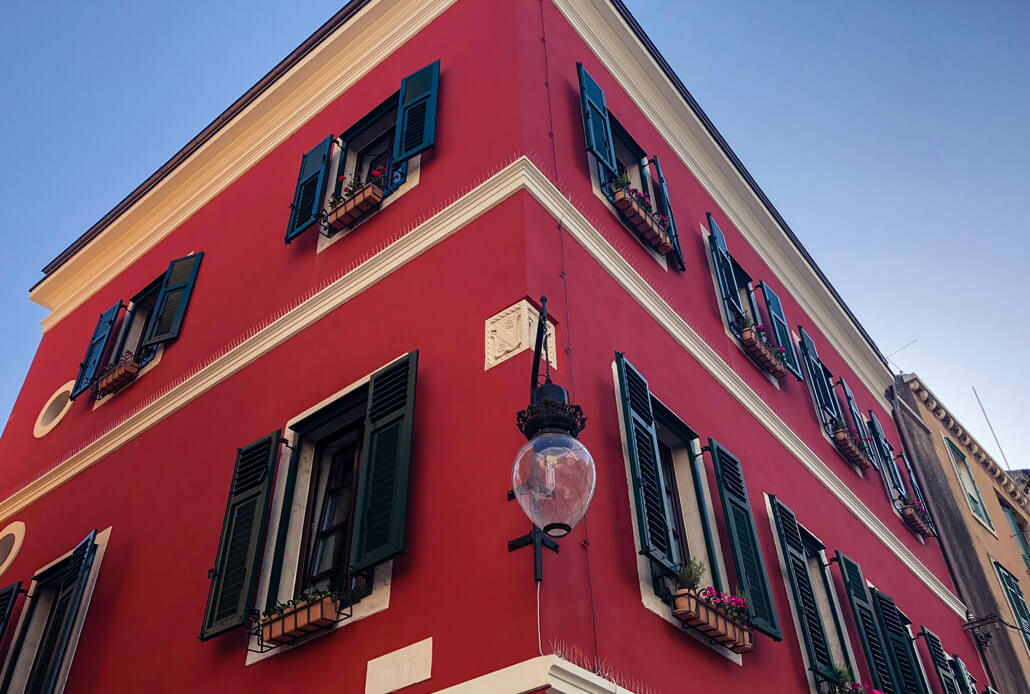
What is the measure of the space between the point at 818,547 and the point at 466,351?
483 centimetres

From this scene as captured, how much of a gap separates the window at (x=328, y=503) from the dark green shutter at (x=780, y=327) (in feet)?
20.2

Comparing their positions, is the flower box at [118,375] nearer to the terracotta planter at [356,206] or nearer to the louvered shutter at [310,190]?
the louvered shutter at [310,190]

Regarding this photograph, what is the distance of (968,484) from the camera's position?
17266 millimetres

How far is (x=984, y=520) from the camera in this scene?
16.3 meters

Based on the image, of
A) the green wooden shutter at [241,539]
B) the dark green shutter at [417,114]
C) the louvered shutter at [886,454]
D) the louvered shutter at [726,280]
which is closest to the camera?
the green wooden shutter at [241,539]

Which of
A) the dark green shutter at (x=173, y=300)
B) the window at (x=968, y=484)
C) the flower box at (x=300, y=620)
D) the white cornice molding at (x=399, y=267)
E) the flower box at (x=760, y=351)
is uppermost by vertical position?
the window at (x=968, y=484)

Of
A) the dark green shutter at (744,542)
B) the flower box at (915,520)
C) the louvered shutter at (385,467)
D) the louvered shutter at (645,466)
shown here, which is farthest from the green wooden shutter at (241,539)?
the flower box at (915,520)

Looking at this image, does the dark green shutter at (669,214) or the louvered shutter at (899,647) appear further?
the dark green shutter at (669,214)

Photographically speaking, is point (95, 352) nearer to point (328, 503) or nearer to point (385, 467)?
point (328, 503)

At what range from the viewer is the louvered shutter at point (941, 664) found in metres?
10.1


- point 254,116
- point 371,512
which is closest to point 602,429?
point 371,512

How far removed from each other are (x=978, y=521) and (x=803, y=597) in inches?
410

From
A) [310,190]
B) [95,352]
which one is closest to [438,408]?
[310,190]

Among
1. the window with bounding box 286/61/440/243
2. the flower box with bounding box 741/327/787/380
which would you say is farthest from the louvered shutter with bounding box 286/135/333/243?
the flower box with bounding box 741/327/787/380
